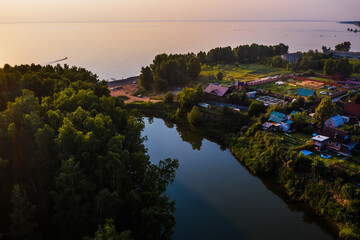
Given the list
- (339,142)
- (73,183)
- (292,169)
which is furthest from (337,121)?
(73,183)

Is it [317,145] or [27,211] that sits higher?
[27,211]

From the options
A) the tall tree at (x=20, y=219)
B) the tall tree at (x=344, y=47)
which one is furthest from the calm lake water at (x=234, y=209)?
the tall tree at (x=344, y=47)

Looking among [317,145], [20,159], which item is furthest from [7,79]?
[317,145]

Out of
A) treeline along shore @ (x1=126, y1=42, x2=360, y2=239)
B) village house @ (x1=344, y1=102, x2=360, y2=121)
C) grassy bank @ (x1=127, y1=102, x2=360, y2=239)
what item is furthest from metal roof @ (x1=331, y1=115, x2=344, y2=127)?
grassy bank @ (x1=127, y1=102, x2=360, y2=239)

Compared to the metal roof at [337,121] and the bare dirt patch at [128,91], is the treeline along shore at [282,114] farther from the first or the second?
the bare dirt patch at [128,91]

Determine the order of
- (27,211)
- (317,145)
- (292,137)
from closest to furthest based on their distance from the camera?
(27,211) → (317,145) → (292,137)

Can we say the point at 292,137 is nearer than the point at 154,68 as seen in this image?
Yes

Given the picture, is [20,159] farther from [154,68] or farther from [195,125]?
[154,68]
